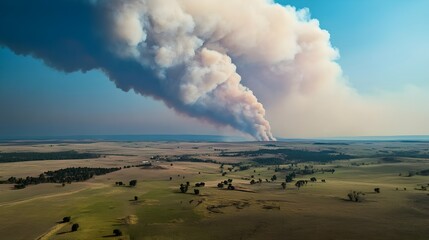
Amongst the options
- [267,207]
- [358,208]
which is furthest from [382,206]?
[267,207]

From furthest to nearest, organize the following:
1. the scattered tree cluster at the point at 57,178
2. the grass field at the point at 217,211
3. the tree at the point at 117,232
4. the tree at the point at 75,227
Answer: the scattered tree cluster at the point at 57,178 → the tree at the point at 75,227 → the grass field at the point at 217,211 → the tree at the point at 117,232

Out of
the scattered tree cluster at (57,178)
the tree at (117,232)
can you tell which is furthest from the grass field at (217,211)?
Answer: the scattered tree cluster at (57,178)

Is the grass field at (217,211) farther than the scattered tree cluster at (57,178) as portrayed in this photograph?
No

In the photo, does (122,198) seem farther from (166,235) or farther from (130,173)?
(130,173)

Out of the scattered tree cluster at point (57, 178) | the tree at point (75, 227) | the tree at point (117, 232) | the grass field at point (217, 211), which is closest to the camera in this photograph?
the tree at point (117, 232)

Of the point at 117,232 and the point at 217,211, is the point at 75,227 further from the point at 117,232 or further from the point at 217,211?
the point at 217,211

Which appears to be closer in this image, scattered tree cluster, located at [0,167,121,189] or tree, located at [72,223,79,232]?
tree, located at [72,223,79,232]

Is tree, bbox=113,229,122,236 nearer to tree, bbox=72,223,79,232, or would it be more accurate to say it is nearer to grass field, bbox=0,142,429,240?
grass field, bbox=0,142,429,240

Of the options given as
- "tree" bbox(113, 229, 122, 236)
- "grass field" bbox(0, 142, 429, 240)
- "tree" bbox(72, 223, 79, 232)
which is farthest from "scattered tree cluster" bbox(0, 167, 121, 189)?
"tree" bbox(113, 229, 122, 236)

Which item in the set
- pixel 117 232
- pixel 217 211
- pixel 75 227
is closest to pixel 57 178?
pixel 75 227

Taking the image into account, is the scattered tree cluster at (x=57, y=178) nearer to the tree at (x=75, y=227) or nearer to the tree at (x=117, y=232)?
the tree at (x=75, y=227)

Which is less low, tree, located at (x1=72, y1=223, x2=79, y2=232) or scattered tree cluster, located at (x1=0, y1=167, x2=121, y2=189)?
scattered tree cluster, located at (x1=0, y1=167, x2=121, y2=189)

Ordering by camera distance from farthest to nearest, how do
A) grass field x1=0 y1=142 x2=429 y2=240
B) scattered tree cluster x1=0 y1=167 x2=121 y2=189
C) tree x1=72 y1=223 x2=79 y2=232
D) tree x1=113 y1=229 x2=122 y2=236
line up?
scattered tree cluster x1=0 y1=167 x2=121 y2=189, tree x1=72 y1=223 x2=79 y2=232, grass field x1=0 y1=142 x2=429 y2=240, tree x1=113 y1=229 x2=122 y2=236
